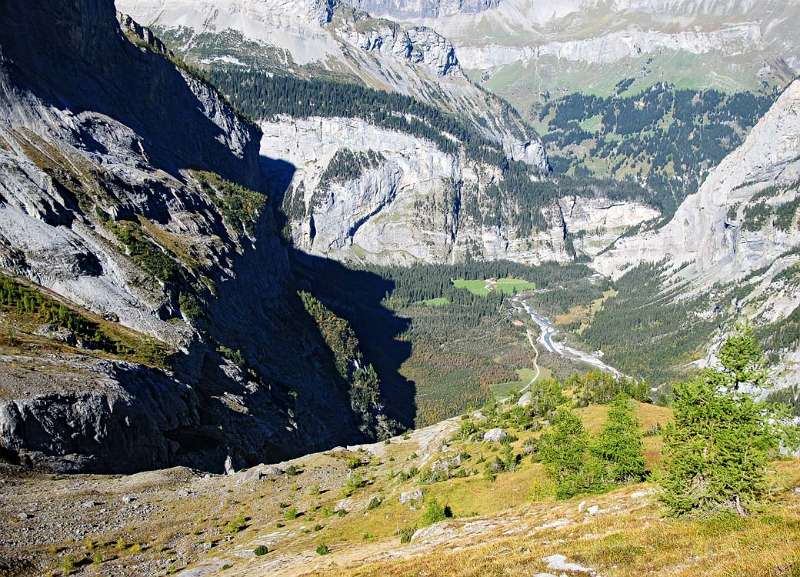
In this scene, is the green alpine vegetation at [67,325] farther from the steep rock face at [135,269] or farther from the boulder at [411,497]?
the boulder at [411,497]

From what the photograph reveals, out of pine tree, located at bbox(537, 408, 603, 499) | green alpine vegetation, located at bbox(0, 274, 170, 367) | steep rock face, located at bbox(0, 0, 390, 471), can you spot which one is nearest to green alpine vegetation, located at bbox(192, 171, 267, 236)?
steep rock face, located at bbox(0, 0, 390, 471)

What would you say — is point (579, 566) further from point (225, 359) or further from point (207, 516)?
point (225, 359)

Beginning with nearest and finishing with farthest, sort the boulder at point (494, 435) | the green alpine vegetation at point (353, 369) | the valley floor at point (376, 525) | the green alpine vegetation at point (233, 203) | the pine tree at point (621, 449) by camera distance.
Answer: the valley floor at point (376, 525), the pine tree at point (621, 449), the boulder at point (494, 435), the green alpine vegetation at point (233, 203), the green alpine vegetation at point (353, 369)

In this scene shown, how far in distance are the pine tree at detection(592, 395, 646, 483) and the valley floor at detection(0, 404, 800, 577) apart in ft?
Result: 6.20

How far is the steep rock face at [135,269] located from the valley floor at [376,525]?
8036 mm

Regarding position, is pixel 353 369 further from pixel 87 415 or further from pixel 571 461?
pixel 571 461

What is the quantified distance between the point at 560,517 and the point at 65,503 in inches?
1687

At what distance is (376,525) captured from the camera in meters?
59.5

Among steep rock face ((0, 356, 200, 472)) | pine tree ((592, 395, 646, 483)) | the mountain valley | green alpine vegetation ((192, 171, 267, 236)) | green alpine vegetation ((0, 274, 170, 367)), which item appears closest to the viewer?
the mountain valley

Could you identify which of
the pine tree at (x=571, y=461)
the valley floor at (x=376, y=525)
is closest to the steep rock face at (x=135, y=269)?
the valley floor at (x=376, y=525)

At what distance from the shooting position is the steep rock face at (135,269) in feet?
239

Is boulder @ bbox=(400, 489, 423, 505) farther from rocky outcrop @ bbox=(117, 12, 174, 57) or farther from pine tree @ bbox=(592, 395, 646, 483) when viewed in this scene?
rocky outcrop @ bbox=(117, 12, 174, 57)

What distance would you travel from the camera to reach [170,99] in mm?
171500

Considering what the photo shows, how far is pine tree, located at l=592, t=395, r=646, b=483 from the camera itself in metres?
53.0
